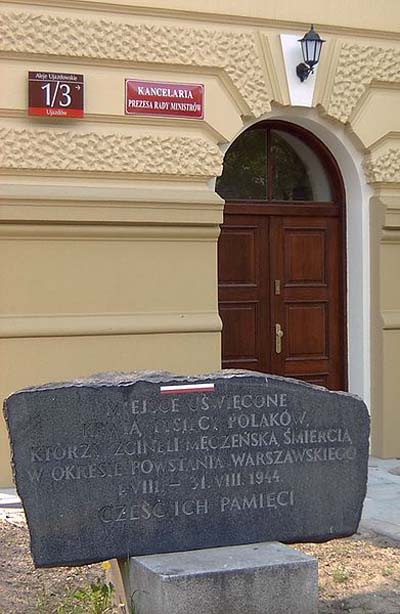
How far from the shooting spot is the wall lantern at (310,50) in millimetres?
8352

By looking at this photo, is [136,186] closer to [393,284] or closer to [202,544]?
[393,284]

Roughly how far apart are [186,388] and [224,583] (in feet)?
3.01

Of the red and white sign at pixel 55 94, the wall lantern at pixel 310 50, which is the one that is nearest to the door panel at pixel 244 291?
the wall lantern at pixel 310 50

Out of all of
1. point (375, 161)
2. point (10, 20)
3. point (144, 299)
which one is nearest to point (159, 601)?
point (144, 299)

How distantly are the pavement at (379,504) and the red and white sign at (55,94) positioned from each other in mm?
2940

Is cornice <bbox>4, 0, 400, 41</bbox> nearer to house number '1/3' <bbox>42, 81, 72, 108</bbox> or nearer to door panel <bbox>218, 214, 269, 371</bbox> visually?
house number '1/3' <bbox>42, 81, 72, 108</bbox>

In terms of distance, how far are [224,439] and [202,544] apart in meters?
0.52

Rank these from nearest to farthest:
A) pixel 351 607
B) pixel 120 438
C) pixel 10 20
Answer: pixel 120 438, pixel 351 607, pixel 10 20

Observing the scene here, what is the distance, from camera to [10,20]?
7.59 m

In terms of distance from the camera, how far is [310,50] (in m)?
8.35

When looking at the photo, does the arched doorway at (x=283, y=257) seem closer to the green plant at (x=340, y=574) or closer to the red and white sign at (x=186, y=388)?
the green plant at (x=340, y=574)

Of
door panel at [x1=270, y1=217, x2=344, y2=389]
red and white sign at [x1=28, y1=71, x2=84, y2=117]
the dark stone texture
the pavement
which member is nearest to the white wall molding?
door panel at [x1=270, y1=217, x2=344, y2=389]

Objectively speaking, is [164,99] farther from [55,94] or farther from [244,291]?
[244,291]

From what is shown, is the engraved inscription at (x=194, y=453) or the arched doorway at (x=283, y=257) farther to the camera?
the arched doorway at (x=283, y=257)
